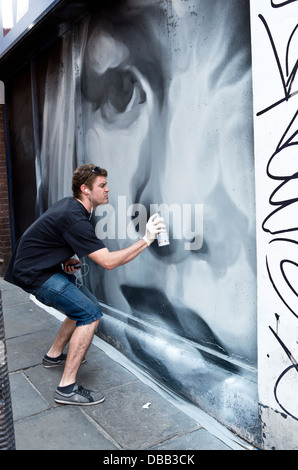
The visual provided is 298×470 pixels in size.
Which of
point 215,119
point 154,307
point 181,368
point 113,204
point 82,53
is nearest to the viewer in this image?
point 215,119

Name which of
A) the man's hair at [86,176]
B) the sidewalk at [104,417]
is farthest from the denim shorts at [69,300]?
the man's hair at [86,176]

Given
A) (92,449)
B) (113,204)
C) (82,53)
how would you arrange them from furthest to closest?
(82,53)
(113,204)
(92,449)

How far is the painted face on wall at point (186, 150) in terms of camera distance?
3.06m

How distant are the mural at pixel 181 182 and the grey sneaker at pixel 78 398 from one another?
61cm

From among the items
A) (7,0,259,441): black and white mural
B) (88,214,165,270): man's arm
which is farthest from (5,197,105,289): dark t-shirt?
(7,0,259,441): black and white mural

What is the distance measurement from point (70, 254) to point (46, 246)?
0.21 meters

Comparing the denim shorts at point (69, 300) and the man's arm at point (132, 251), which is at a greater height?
the man's arm at point (132, 251)

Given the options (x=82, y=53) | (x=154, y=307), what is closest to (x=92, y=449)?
(x=154, y=307)

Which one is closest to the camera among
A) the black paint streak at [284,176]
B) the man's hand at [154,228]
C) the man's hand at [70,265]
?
the black paint streak at [284,176]

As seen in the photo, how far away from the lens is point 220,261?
10.8 feet

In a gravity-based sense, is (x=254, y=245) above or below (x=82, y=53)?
below

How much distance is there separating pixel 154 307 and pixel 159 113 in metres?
1.70

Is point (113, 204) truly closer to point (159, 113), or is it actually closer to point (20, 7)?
point (159, 113)

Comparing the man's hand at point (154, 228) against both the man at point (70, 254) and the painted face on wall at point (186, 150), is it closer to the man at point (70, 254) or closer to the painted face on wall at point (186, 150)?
the man at point (70, 254)
